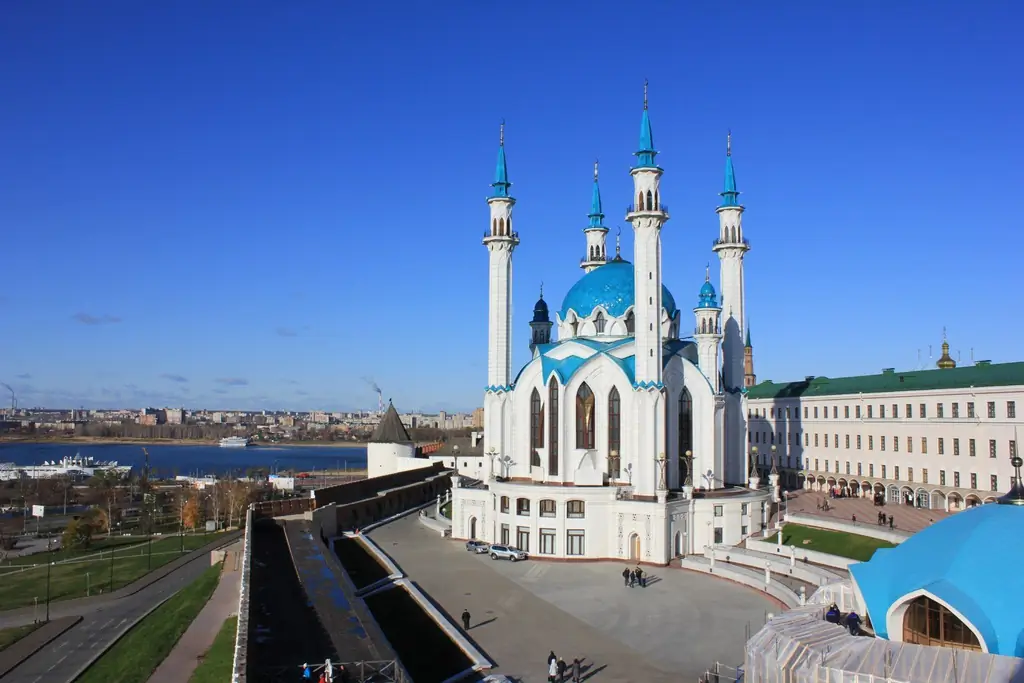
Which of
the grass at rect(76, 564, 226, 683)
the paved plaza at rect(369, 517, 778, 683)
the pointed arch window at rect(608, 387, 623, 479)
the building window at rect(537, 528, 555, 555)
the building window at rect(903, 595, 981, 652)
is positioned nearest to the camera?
the building window at rect(903, 595, 981, 652)

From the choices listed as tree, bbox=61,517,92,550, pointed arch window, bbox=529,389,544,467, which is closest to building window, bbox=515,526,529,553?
pointed arch window, bbox=529,389,544,467

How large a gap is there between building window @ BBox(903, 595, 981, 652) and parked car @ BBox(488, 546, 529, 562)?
70.6 ft

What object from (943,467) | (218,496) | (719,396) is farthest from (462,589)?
(218,496)

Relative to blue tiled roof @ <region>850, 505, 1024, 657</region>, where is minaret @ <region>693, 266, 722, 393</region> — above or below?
above

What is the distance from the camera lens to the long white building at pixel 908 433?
129 feet

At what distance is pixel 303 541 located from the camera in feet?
116

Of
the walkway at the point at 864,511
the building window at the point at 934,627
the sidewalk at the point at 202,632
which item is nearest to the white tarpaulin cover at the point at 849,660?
the building window at the point at 934,627

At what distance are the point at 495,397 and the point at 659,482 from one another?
32.7 ft

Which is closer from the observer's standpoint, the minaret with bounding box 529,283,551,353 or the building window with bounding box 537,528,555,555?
the building window with bounding box 537,528,555,555

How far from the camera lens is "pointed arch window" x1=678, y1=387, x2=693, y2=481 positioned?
40.2m

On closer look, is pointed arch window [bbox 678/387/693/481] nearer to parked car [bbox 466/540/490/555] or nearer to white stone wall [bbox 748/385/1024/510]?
parked car [bbox 466/540/490/555]

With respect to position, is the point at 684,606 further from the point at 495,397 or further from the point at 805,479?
the point at 805,479

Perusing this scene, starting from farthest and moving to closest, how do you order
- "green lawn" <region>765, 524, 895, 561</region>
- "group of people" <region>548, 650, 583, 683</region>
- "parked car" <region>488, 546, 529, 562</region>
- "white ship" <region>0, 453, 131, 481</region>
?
"white ship" <region>0, 453, 131, 481</region> < "parked car" <region>488, 546, 529, 562</region> < "green lawn" <region>765, 524, 895, 561</region> < "group of people" <region>548, 650, 583, 683</region>

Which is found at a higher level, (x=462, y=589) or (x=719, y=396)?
(x=719, y=396)
